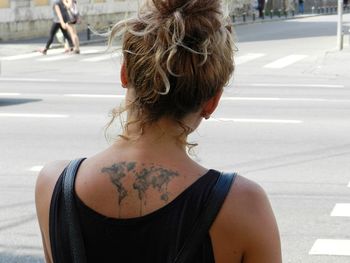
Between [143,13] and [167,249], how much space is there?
50 cm

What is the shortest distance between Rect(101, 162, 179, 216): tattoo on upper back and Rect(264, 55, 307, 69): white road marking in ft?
64.0

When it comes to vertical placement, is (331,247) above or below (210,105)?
below

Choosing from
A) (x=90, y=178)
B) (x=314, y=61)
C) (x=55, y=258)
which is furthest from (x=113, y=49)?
(x=314, y=61)

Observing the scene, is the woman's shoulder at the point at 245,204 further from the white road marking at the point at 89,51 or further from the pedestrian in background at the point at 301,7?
the pedestrian in background at the point at 301,7

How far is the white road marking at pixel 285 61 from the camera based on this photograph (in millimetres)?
21406

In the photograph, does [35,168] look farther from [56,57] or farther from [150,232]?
[56,57]

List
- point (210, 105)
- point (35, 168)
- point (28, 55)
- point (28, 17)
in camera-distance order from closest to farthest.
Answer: point (210, 105)
point (35, 168)
point (28, 55)
point (28, 17)

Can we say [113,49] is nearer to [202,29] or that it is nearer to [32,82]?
[202,29]

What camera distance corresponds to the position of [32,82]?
17.2 meters

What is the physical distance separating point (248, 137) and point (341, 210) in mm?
3475

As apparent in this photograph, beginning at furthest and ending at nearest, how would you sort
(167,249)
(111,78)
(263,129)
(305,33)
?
(305,33)
(111,78)
(263,129)
(167,249)

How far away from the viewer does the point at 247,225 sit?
1.74 m

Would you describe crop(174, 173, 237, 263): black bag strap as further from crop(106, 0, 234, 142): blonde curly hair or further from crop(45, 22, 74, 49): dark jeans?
crop(45, 22, 74, 49): dark jeans

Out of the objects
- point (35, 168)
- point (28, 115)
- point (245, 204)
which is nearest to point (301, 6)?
point (28, 115)
